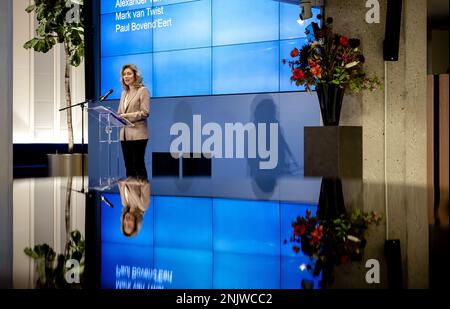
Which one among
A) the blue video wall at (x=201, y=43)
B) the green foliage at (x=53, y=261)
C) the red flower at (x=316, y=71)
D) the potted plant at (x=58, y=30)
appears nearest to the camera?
the green foliage at (x=53, y=261)

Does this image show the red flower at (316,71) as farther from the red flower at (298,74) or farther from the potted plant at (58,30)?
the potted plant at (58,30)

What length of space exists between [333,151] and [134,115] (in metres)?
2.12

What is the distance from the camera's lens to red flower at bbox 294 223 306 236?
7.65ft

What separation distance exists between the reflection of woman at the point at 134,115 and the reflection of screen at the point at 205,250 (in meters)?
3.50

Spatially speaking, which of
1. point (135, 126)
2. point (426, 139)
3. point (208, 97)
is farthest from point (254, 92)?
point (426, 139)

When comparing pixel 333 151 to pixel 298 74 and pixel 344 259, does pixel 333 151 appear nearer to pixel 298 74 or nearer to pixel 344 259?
pixel 298 74

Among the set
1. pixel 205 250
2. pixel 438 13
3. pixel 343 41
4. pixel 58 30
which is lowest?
pixel 205 250

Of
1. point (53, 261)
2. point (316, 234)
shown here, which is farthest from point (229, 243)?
point (53, 261)

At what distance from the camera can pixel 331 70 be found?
595 cm

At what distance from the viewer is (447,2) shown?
6539 millimetres

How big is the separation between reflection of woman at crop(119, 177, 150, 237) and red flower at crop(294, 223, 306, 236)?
59 centimetres

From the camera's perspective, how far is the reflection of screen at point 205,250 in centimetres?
152

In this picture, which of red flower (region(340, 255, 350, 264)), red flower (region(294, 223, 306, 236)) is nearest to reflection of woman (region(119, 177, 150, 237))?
red flower (region(294, 223, 306, 236))

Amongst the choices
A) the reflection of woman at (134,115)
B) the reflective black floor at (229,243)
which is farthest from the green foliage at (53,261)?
the reflection of woman at (134,115)
